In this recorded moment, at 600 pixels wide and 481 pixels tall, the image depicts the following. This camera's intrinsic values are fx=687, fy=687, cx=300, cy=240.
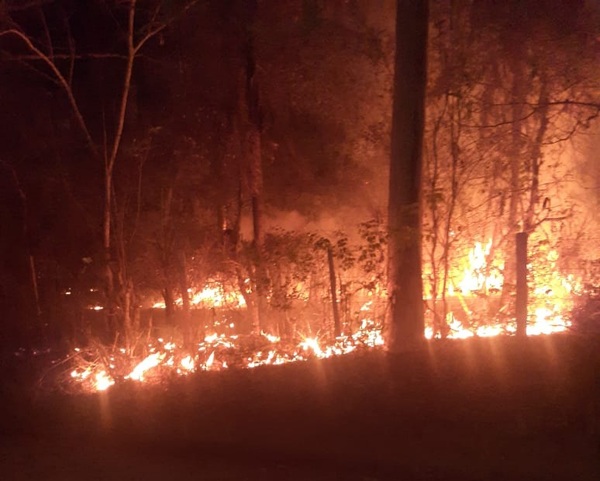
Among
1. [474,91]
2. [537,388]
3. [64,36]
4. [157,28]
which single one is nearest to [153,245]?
[157,28]

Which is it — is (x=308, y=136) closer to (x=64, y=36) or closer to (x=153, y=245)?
(x=153, y=245)

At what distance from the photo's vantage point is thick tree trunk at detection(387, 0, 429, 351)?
925 cm

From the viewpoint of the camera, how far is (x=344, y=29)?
39.7 feet

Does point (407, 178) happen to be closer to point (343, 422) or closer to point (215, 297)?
point (343, 422)

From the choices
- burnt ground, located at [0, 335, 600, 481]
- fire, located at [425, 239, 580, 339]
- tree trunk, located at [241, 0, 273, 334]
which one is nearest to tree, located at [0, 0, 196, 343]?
tree trunk, located at [241, 0, 273, 334]

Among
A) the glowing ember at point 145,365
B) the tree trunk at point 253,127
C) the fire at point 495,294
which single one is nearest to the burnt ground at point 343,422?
the glowing ember at point 145,365

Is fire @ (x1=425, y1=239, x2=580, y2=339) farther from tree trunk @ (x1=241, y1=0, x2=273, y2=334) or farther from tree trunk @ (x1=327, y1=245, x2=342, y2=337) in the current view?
tree trunk @ (x1=241, y1=0, x2=273, y2=334)

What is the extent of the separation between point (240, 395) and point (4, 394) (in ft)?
12.1

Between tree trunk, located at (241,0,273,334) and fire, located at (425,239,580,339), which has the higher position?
tree trunk, located at (241,0,273,334)

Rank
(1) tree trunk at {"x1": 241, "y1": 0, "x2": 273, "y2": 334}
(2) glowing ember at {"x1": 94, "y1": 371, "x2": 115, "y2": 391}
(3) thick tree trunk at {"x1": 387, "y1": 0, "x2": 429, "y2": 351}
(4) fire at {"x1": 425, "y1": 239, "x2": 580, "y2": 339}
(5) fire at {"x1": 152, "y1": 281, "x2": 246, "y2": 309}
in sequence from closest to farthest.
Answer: (2) glowing ember at {"x1": 94, "y1": 371, "x2": 115, "y2": 391}
(3) thick tree trunk at {"x1": 387, "y1": 0, "x2": 429, "y2": 351}
(4) fire at {"x1": 425, "y1": 239, "x2": 580, "y2": 339}
(5) fire at {"x1": 152, "y1": 281, "x2": 246, "y2": 309}
(1) tree trunk at {"x1": 241, "y1": 0, "x2": 273, "y2": 334}

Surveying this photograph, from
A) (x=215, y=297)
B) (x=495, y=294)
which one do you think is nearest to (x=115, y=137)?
(x=215, y=297)

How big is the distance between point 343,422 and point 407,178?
385 centimetres

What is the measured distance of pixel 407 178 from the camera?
31.0 feet

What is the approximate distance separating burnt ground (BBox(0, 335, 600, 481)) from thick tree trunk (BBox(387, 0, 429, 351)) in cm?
58
